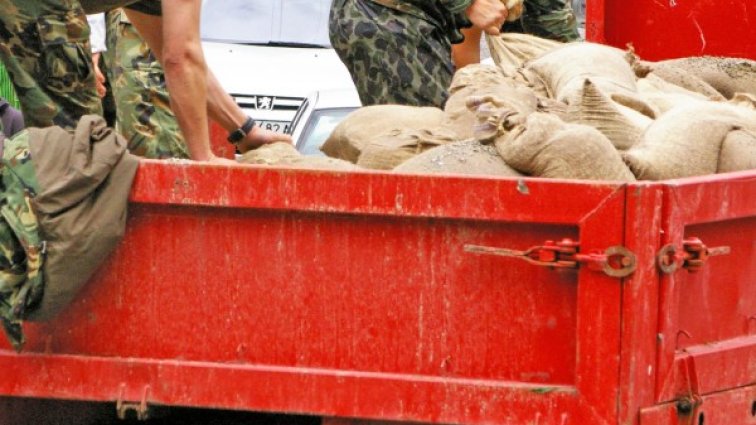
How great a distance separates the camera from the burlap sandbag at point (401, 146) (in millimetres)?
3888

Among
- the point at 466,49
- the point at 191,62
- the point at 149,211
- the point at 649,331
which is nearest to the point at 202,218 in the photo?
the point at 149,211

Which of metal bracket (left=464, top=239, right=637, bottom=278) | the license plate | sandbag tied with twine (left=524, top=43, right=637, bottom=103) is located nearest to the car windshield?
the license plate

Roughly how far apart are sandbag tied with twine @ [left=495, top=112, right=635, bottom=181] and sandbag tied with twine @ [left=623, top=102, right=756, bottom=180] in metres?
0.17

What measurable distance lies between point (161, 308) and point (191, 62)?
142 cm

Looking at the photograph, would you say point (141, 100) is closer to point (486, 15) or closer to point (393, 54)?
point (393, 54)

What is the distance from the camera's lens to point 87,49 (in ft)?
14.3

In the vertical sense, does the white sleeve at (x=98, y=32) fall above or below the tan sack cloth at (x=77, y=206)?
above

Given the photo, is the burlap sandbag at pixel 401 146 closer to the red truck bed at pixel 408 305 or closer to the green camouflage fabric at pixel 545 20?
the red truck bed at pixel 408 305

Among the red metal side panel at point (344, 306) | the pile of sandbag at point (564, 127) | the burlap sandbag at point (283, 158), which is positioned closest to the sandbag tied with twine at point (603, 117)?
the pile of sandbag at point (564, 127)

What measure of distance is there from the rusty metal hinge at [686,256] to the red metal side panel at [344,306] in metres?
0.10

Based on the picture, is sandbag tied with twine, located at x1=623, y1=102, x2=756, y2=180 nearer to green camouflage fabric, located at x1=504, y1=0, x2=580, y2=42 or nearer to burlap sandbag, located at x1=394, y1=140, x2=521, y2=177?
burlap sandbag, located at x1=394, y1=140, x2=521, y2=177

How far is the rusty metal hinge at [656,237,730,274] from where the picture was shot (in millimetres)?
2883

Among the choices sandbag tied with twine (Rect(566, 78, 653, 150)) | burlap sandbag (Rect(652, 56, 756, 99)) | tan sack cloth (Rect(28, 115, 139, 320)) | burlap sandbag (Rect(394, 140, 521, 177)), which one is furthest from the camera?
burlap sandbag (Rect(652, 56, 756, 99))

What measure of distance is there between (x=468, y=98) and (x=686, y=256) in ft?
3.16
